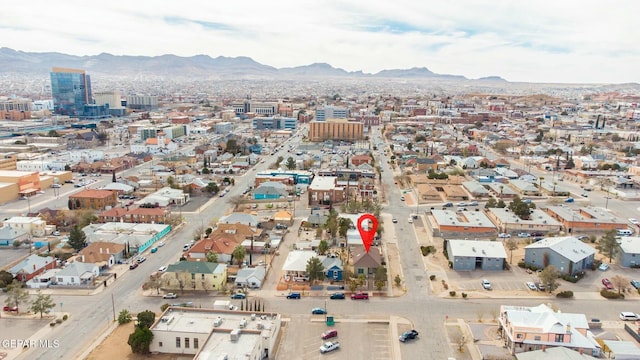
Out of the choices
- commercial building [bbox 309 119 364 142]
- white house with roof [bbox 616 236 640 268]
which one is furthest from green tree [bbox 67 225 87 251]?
commercial building [bbox 309 119 364 142]

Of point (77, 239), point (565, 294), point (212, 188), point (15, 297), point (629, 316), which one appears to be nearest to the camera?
point (629, 316)

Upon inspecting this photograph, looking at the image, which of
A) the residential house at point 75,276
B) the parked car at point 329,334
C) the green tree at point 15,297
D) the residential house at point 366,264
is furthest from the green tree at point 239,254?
the green tree at point 15,297

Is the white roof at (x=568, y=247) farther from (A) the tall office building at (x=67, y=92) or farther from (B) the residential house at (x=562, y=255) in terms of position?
(A) the tall office building at (x=67, y=92)

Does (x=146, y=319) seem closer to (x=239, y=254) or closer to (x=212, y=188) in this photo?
(x=239, y=254)

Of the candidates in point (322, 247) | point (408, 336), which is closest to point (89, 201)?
point (322, 247)

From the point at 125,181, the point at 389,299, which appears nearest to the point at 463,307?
the point at 389,299

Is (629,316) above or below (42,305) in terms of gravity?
above

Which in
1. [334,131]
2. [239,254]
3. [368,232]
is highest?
[334,131]
